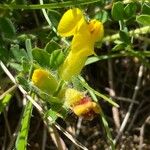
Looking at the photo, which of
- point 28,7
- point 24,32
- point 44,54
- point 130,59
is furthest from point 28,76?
point 130,59

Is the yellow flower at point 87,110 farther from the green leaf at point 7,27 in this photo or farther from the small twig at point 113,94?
the small twig at point 113,94

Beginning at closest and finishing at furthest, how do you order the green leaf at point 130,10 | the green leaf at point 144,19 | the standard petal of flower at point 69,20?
the standard petal of flower at point 69,20
the green leaf at point 144,19
the green leaf at point 130,10

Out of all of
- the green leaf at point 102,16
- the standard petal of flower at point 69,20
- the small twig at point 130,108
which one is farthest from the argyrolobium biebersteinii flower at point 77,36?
the small twig at point 130,108

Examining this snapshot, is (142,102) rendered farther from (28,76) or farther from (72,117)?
(28,76)

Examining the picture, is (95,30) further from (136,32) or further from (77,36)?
(136,32)

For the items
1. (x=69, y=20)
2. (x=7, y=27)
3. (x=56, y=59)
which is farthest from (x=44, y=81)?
(x=7, y=27)

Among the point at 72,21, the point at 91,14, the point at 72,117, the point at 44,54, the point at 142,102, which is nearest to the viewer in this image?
the point at 72,21
